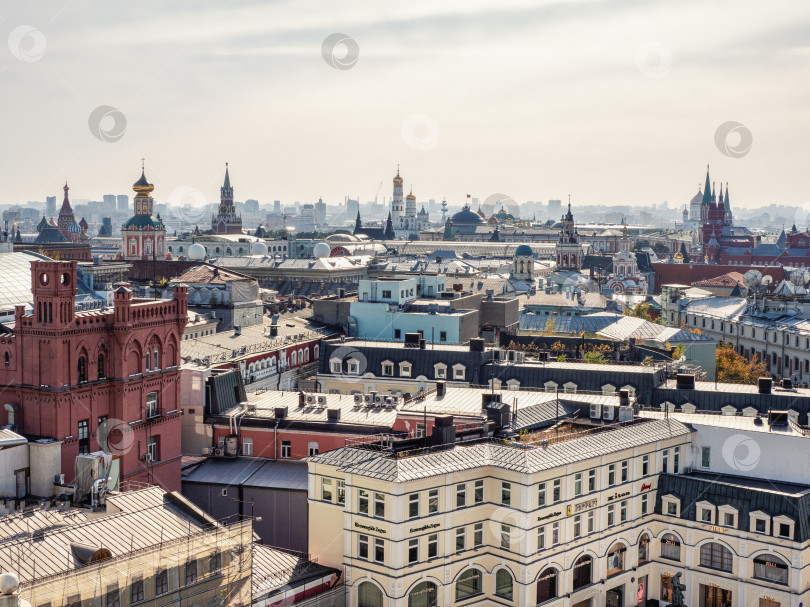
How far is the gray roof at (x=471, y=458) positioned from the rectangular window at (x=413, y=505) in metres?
0.74

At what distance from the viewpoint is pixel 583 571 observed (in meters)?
41.1

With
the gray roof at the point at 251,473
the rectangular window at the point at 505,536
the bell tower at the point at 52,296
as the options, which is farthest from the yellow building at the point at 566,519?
the bell tower at the point at 52,296

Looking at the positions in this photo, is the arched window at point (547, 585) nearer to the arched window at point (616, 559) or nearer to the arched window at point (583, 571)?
the arched window at point (583, 571)

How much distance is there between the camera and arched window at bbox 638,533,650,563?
4366 cm

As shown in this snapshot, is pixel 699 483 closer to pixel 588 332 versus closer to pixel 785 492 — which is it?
pixel 785 492

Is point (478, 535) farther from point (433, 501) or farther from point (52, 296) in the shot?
point (52, 296)

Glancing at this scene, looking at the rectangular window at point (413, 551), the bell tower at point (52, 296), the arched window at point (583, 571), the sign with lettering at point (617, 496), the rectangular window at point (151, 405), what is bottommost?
the arched window at point (583, 571)

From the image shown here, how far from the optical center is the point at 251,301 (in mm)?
77375

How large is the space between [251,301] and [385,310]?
31.1 ft

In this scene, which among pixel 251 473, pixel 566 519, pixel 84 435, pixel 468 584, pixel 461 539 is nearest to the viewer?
pixel 461 539

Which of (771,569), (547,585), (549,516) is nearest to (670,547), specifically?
(771,569)

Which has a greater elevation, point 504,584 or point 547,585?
point 504,584

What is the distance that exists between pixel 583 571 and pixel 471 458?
6773mm

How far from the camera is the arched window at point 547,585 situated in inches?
1534
